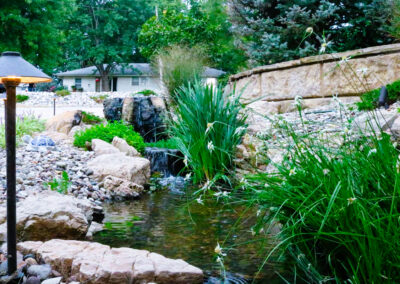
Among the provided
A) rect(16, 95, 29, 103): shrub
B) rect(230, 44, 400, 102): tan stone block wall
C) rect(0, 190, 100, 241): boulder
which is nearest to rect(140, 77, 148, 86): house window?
rect(16, 95, 29, 103): shrub

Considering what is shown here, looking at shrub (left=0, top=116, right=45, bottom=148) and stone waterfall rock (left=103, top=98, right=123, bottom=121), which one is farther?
stone waterfall rock (left=103, top=98, right=123, bottom=121)

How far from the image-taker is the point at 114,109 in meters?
10.7

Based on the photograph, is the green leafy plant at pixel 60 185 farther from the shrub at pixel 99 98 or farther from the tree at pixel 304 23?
the shrub at pixel 99 98

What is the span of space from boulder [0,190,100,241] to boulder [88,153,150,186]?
2.14 m

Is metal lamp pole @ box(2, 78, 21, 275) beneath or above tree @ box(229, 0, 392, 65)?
beneath

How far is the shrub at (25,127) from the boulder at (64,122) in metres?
0.20

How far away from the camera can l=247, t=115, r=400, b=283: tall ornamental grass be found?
1576 mm

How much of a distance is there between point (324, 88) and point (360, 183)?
7125 mm

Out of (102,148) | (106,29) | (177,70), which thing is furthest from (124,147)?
(106,29)

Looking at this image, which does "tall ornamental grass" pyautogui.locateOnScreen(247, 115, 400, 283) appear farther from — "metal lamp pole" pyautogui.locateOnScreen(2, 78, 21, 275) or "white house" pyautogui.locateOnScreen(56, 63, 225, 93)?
"white house" pyautogui.locateOnScreen(56, 63, 225, 93)

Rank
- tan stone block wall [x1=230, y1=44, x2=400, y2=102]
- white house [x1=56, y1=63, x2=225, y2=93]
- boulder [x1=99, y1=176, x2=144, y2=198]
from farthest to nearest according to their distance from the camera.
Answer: white house [x1=56, y1=63, x2=225, y2=93] < tan stone block wall [x1=230, y1=44, x2=400, y2=102] < boulder [x1=99, y1=176, x2=144, y2=198]

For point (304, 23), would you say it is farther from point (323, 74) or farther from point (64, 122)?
point (64, 122)

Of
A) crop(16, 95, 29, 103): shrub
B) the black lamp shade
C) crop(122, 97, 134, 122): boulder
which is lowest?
crop(122, 97, 134, 122): boulder

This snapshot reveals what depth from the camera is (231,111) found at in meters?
4.82
